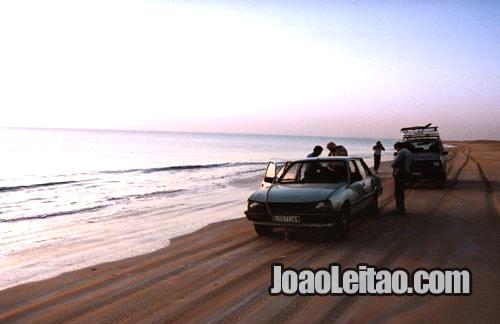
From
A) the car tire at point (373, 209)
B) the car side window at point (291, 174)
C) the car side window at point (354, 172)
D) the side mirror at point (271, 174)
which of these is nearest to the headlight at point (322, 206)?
the car side window at point (291, 174)

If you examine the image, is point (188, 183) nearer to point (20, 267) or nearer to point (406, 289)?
point (20, 267)

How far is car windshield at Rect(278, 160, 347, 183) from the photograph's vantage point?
28.1 feet

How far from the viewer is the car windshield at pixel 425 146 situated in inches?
662

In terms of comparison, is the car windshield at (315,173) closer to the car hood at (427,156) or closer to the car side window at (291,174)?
the car side window at (291,174)

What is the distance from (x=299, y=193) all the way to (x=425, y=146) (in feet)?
37.9

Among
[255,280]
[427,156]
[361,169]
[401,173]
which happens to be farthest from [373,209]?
[427,156]

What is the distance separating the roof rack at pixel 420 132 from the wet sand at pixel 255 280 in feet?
28.0

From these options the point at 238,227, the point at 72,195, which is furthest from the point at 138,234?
the point at 72,195

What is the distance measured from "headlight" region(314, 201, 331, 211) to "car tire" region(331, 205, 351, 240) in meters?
0.33

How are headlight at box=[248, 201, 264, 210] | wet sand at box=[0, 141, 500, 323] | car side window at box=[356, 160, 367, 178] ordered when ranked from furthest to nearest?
1. car side window at box=[356, 160, 367, 178]
2. headlight at box=[248, 201, 264, 210]
3. wet sand at box=[0, 141, 500, 323]

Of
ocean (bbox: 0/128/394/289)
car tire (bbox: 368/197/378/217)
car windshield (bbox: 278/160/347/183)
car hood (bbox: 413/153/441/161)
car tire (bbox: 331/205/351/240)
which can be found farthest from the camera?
car hood (bbox: 413/153/441/161)

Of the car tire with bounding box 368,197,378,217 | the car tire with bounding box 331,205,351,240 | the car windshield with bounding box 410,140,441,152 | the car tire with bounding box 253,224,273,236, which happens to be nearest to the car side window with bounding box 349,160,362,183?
the car tire with bounding box 331,205,351,240

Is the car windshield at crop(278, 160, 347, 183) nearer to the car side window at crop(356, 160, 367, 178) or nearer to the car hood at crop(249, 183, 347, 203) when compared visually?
the car hood at crop(249, 183, 347, 203)

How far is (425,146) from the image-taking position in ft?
56.4
